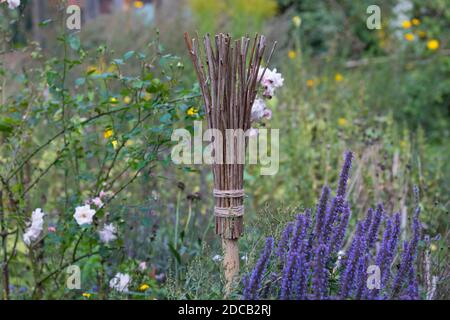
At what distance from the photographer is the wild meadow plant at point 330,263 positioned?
1.76 meters

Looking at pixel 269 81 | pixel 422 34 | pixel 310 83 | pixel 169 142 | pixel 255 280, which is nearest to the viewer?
pixel 255 280

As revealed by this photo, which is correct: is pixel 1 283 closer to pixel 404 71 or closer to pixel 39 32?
pixel 404 71

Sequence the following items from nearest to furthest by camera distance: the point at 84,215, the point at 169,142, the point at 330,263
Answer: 1. the point at 330,263
2. the point at 84,215
3. the point at 169,142

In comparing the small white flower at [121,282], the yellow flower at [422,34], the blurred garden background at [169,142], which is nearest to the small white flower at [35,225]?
the blurred garden background at [169,142]

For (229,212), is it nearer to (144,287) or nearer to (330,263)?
(330,263)

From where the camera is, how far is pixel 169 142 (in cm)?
268

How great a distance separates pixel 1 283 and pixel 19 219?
21.6 inches

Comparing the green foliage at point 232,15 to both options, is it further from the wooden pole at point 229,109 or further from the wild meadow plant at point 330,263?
the wild meadow plant at point 330,263

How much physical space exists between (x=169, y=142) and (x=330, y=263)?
98 cm

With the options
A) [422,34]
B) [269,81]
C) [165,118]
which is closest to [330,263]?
[269,81]

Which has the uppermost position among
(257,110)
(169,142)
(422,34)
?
(422,34)
